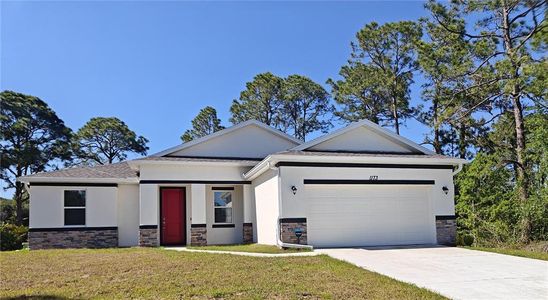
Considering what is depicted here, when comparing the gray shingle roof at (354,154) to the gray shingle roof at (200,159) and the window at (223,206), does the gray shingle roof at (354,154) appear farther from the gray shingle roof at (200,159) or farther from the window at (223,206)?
→ the window at (223,206)

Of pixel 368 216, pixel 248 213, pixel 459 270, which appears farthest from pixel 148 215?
pixel 459 270

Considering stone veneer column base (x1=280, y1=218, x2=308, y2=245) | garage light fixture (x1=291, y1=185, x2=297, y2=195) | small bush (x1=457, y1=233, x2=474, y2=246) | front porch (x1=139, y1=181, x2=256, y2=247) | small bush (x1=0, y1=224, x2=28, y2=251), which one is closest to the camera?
stone veneer column base (x1=280, y1=218, x2=308, y2=245)

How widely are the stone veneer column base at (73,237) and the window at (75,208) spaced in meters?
0.32

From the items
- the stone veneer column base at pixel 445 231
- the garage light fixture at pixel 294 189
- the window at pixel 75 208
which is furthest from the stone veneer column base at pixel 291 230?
the window at pixel 75 208

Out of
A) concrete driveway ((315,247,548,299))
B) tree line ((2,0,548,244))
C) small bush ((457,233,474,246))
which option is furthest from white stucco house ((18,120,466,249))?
tree line ((2,0,548,244))

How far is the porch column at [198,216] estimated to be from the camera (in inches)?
667

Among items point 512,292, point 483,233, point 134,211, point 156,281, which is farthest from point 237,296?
point 483,233

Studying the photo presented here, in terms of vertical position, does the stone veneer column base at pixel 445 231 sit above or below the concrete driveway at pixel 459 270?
above

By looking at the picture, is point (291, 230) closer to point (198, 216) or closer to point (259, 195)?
point (259, 195)

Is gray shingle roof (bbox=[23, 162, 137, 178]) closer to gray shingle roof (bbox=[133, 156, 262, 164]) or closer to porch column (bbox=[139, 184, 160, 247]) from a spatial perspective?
gray shingle roof (bbox=[133, 156, 262, 164])

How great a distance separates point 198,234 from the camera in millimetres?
16969

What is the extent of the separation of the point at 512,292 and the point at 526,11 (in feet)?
50.4

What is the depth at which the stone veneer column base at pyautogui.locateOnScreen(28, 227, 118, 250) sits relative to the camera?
16.7 metres

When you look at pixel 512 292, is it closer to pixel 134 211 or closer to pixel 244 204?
pixel 244 204
